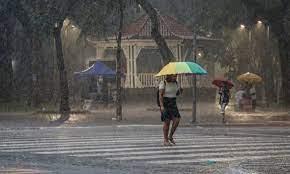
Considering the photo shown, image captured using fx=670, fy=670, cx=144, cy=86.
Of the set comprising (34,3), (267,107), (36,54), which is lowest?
(267,107)

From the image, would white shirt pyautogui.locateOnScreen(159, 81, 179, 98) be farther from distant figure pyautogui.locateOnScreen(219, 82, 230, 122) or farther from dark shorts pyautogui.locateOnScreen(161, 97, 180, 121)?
distant figure pyautogui.locateOnScreen(219, 82, 230, 122)

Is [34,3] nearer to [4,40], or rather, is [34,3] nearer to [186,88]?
[4,40]

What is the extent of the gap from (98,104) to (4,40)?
6803mm

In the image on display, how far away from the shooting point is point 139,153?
15.4 metres

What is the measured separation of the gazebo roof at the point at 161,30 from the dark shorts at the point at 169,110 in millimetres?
30689

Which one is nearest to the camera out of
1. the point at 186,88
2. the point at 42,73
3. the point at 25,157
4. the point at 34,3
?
the point at 25,157

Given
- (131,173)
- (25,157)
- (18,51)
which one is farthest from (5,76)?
(131,173)

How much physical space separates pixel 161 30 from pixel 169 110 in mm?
31479

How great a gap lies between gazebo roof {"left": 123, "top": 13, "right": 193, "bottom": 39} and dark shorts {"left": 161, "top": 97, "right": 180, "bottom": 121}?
30.7 m

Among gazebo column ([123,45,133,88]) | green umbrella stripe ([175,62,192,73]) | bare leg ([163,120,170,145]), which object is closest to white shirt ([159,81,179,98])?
bare leg ([163,120,170,145])

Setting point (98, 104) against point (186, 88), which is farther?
point (186, 88)

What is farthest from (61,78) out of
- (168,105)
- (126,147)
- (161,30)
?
(161,30)

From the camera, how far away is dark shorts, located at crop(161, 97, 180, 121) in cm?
1711

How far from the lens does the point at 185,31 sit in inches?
1951
